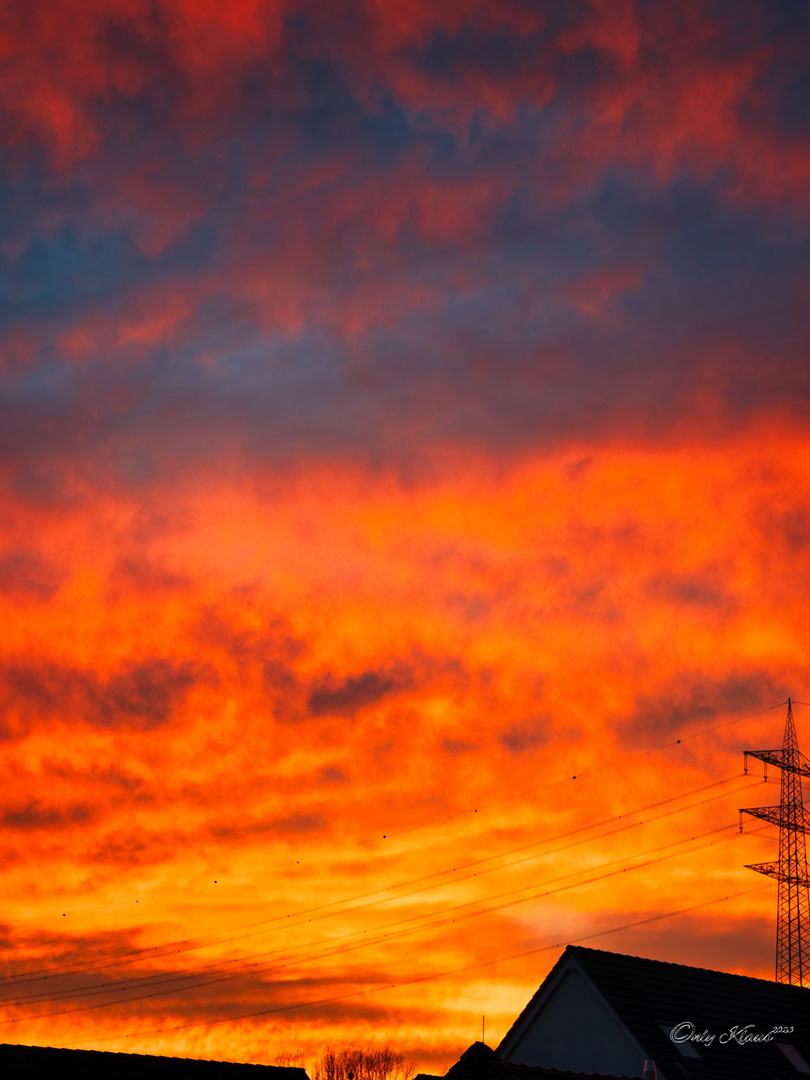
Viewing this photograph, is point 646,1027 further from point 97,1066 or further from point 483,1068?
point 97,1066

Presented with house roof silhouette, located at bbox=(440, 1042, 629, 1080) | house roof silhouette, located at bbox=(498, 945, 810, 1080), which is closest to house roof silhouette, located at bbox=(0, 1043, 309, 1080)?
house roof silhouette, located at bbox=(498, 945, 810, 1080)

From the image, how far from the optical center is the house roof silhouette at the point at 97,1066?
40.4 meters

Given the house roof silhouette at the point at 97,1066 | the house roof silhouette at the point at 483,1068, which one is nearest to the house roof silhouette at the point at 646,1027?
the house roof silhouette at the point at 97,1066

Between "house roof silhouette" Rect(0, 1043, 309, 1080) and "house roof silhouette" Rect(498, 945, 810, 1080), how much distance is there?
12537 millimetres

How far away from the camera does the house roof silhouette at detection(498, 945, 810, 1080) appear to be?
1551 inches

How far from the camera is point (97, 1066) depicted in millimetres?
42625

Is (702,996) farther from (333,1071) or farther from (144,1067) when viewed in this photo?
(333,1071)

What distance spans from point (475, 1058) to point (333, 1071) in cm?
6815

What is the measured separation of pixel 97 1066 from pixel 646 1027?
1977 centimetres

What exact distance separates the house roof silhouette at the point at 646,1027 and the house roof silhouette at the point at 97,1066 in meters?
12.5

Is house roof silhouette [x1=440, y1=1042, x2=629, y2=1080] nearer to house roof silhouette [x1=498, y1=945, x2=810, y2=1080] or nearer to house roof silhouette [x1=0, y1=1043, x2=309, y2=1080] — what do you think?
house roof silhouette [x1=498, y1=945, x2=810, y2=1080]

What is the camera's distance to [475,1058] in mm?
25359

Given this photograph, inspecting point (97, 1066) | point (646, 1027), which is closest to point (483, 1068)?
point (646, 1027)

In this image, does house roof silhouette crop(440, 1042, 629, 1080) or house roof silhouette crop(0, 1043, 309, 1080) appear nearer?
house roof silhouette crop(440, 1042, 629, 1080)
